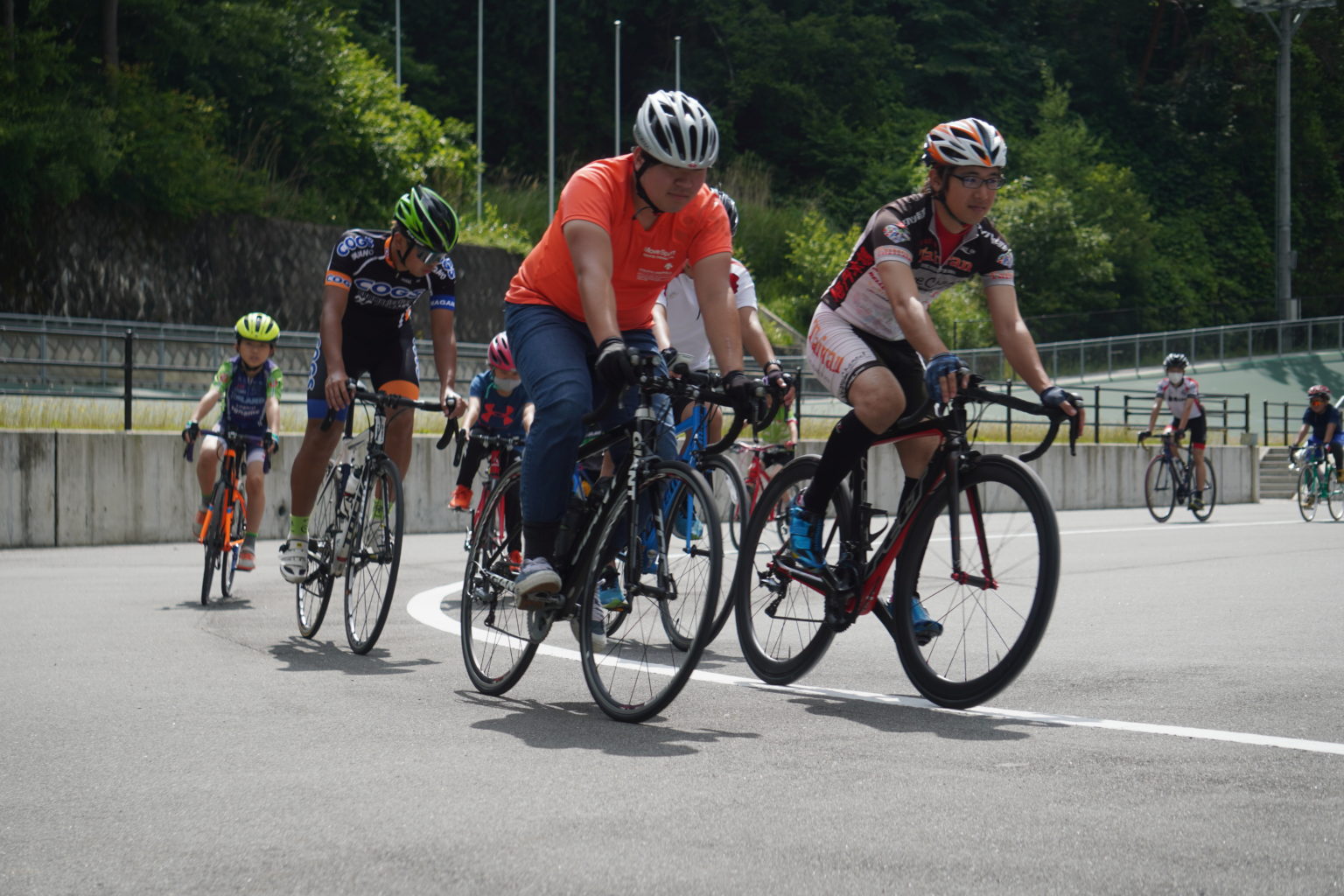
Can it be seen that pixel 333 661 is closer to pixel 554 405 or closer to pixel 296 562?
pixel 296 562

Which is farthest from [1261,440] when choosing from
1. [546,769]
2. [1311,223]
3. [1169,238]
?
[546,769]

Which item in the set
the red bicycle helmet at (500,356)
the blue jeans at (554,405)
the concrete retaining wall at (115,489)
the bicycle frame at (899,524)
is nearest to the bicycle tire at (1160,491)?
the concrete retaining wall at (115,489)

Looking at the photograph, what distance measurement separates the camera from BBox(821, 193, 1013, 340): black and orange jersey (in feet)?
19.7

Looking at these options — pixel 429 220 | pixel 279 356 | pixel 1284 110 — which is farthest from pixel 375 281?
pixel 1284 110

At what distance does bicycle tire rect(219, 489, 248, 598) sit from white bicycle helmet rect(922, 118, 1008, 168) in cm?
503

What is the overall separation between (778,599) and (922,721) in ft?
3.33

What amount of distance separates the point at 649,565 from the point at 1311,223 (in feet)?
228

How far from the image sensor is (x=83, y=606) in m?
9.00

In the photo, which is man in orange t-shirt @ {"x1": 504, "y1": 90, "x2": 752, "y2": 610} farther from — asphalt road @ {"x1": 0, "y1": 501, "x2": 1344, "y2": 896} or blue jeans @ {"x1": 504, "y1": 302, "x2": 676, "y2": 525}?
asphalt road @ {"x1": 0, "y1": 501, "x2": 1344, "y2": 896}

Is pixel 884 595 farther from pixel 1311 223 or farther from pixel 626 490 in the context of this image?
pixel 1311 223

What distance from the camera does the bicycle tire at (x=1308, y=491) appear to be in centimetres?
2116

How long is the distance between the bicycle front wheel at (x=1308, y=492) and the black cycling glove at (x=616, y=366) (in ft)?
58.2

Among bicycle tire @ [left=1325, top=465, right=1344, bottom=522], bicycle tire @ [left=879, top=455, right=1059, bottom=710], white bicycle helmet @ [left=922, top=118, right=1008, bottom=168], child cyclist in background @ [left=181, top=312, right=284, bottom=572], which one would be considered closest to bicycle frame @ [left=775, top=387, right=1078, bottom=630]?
bicycle tire @ [left=879, top=455, right=1059, bottom=710]

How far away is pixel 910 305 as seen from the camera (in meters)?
5.82
